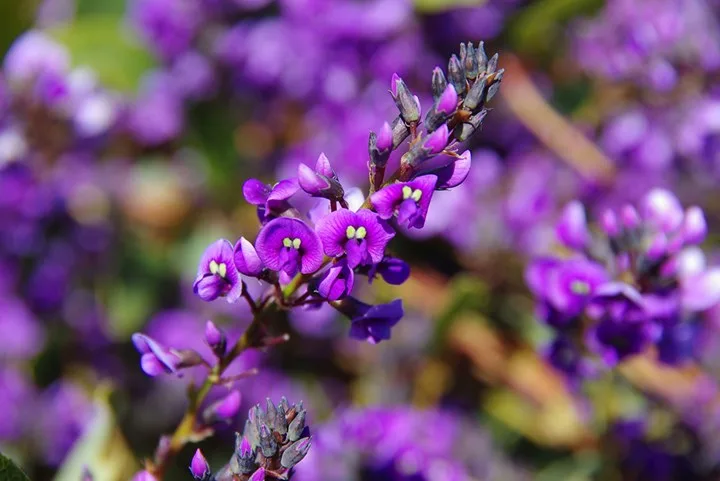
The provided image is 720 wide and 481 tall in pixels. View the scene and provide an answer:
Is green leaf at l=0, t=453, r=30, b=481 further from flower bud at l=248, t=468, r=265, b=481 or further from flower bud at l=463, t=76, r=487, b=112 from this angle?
flower bud at l=463, t=76, r=487, b=112

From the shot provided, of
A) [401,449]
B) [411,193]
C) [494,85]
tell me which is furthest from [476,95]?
[401,449]

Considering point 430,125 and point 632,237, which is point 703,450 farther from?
point 430,125

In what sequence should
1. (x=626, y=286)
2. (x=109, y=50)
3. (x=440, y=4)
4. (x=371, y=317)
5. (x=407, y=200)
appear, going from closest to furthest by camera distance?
(x=407, y=200) < (x=371, y=317) < (x=626, y=286) < (x=440, y=4) < (x=109, y=50)

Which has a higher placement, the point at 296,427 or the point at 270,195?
the point at 270,195

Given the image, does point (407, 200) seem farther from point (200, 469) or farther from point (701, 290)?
point (701, 290)

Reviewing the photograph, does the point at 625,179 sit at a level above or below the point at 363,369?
above

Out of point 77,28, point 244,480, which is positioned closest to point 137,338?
point 244,480

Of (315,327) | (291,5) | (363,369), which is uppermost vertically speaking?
(291,5)

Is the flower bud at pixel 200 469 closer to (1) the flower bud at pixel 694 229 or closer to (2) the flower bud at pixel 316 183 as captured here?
(2) the flower bud at pixel 316 183
